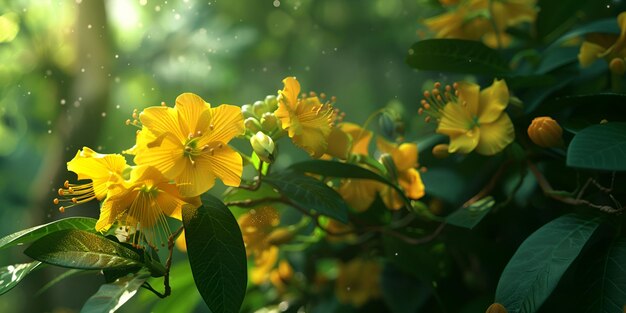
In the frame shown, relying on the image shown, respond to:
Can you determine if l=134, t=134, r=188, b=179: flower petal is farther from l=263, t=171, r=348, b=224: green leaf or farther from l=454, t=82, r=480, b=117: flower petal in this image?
l=454, t=82, r=480, b=117: flower petal

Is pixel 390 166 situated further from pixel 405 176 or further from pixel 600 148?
pixel 600 148

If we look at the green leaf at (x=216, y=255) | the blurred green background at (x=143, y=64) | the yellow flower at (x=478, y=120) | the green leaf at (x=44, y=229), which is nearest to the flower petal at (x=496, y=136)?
the yellow flower at (x=478, y=120)

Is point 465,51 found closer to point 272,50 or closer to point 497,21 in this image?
point 497,21

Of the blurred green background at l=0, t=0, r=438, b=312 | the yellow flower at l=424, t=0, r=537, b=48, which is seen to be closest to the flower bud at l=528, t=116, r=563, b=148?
the yellow flower at l=424, t=0, r=537, b=48

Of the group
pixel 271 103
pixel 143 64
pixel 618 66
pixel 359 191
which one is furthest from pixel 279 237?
pixel 143 64

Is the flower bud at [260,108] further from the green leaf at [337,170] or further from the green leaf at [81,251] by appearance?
the green leaf at [81,251]

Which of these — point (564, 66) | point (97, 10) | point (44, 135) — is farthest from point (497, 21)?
point (44, 135)
